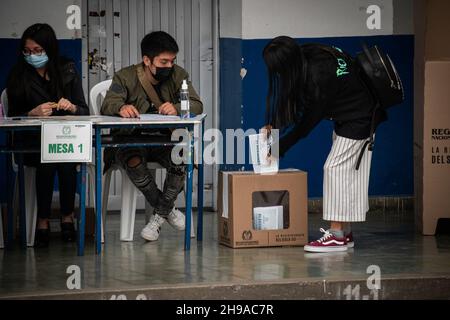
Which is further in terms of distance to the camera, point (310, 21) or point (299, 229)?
point (310, 21)

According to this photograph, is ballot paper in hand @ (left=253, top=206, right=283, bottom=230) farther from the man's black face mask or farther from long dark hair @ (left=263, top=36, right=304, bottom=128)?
the man's black face mask

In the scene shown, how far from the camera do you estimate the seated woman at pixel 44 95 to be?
9539mm

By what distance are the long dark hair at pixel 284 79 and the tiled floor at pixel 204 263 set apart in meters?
1.13

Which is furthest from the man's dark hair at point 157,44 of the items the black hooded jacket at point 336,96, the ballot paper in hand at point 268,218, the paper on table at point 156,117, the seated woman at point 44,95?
the ballot paper in hand at point 268,218

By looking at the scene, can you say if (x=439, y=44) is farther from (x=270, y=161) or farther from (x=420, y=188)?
(x=270, y=161)

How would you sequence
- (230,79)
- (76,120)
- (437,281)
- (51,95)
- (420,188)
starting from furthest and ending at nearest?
1. (230,79)
2. (420,188)
3. (51,95)
4. (76,120)
5. (437,281)

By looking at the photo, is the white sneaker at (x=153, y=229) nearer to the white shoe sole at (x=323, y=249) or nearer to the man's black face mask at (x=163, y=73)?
the man's black face mask at (x=163, y=73)

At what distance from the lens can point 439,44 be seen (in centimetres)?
1028

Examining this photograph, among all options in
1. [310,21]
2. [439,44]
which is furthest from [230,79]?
[439,44]

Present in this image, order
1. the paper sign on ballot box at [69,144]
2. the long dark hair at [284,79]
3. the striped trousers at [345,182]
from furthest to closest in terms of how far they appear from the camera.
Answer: the striped trousers at [345,182], the long dark hair at [284,79], the paper sign on ballot box at [69,144]

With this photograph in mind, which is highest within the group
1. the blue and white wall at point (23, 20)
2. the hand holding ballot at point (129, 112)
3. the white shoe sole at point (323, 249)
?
the blue and white wall at point (23, 20)

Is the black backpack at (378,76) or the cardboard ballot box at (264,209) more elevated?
the black backpack at (378,76)

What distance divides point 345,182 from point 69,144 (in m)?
2.23
